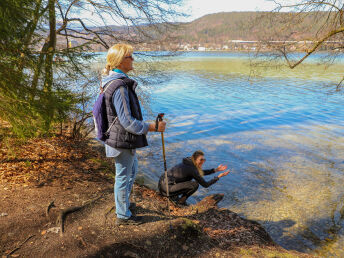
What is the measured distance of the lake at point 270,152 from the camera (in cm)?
588

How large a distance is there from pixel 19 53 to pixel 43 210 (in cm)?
291

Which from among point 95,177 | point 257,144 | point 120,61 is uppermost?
point 120,61

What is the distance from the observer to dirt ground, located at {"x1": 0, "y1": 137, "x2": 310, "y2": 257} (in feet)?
11.1

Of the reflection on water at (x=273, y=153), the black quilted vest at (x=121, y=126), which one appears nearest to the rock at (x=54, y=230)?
the black quilted vest at (x=121, y=126)

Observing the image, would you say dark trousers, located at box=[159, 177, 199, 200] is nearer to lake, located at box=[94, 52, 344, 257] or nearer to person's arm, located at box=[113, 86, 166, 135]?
lake, located at box=[94, 52, 344, 257]

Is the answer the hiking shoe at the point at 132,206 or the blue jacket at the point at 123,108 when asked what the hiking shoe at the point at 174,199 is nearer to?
the hiking shoe at the point at 132,206

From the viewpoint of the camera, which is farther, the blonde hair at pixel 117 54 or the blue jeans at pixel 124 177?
the blue jeans at pixel 124 177

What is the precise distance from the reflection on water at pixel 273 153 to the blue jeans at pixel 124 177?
10.2ft

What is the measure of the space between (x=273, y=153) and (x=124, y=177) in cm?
801

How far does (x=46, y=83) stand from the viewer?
5719 millimetres

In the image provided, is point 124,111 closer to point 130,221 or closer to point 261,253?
point 130,221

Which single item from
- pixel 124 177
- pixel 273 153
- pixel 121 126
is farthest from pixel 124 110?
pixel 273 153

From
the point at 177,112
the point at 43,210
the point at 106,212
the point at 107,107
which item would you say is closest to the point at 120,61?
the point at 107,107

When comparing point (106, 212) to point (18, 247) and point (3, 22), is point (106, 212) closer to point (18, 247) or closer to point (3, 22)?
point (18, 247)
